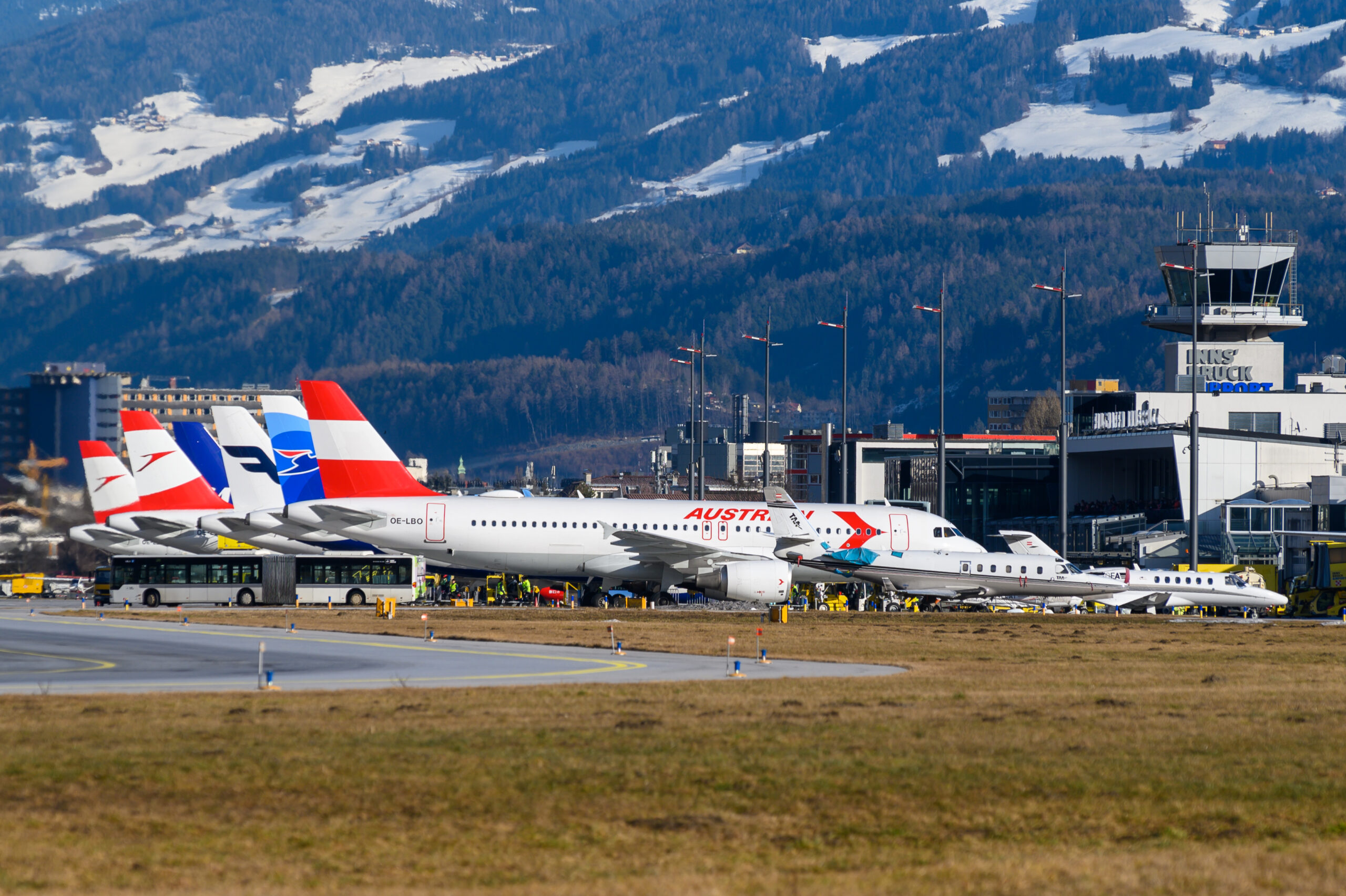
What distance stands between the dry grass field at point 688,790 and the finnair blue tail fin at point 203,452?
71.6 metres

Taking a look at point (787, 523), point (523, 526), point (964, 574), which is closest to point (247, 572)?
point (523, 526)

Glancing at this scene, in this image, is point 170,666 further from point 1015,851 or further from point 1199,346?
point 1199,346

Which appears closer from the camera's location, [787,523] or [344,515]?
[344,515]

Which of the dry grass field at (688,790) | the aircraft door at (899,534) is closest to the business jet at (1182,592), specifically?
the aircraft door at (899,534)

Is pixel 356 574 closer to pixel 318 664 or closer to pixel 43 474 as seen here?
pixel 43 474

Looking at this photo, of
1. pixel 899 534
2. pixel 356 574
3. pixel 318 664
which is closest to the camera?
pixel 318 664

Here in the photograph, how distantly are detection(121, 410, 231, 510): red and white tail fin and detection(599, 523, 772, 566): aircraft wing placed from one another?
99.2 ft

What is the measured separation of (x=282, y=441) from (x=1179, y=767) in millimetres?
58121

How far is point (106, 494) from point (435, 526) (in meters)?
33.9

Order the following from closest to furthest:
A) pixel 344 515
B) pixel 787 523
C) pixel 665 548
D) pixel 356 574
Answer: pixel 344 515 → pixel 665 548 → pixel 787 523 → pixel 356 574

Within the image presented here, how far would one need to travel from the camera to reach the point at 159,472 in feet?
294

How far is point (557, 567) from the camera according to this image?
7062cm

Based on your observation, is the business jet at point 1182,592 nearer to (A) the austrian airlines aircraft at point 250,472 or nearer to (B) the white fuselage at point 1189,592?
(B) the white fuselage at point 1189,592

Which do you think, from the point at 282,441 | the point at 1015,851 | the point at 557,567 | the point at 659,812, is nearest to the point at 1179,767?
the point at 1015,851
